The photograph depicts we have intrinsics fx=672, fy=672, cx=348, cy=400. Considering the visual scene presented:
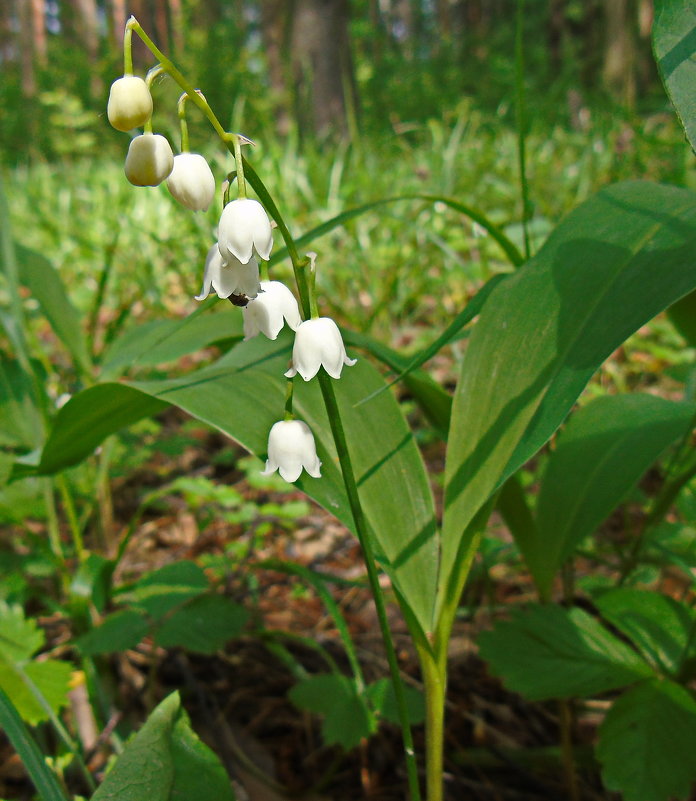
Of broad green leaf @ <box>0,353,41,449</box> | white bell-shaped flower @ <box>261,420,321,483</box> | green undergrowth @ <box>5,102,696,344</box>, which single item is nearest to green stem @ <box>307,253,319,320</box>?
white bell-shaped flower @ <box>261,420,321,483</box>

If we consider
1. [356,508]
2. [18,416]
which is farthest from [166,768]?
[18,416]

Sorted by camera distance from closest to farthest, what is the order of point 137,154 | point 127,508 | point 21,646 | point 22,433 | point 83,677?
point 137,154 → point 21,646 → point 83,677 → point 22,433 → point 127,508

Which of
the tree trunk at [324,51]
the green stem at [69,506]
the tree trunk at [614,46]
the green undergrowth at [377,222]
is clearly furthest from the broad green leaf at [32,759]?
the tree trunk at [614,46]

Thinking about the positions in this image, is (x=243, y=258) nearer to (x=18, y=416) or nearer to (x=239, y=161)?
(x=239, y=161)

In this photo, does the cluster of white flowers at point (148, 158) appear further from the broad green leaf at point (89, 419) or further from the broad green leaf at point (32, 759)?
the broad green leaf at point (32, 759)

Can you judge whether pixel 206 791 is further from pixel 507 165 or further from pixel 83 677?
pixel 507 165

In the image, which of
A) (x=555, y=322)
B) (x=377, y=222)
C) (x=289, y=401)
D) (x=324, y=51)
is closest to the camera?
(x=289, y=401)

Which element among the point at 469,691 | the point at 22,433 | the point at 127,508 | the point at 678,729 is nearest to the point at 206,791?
the point at 678,729
